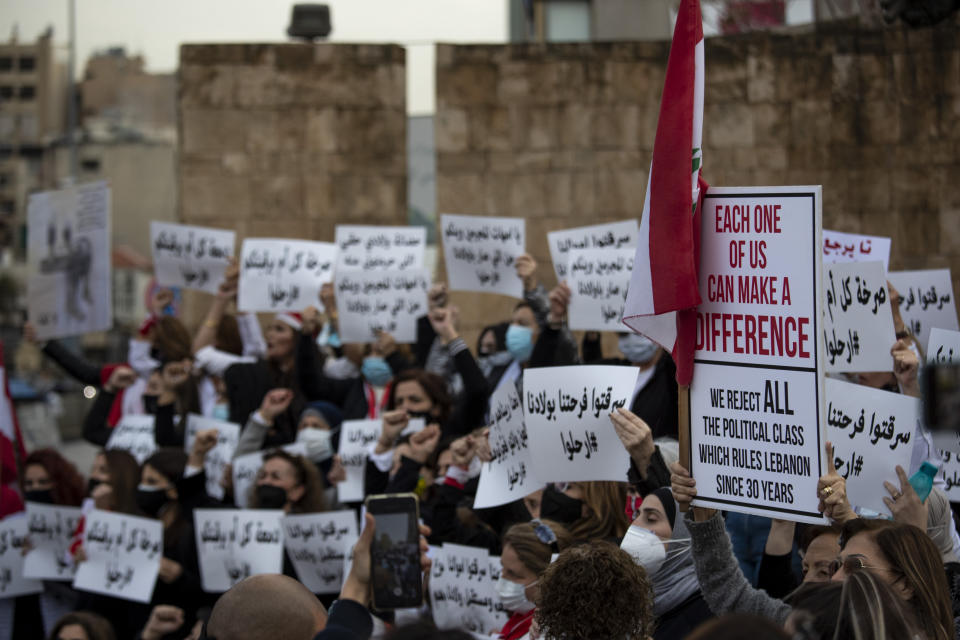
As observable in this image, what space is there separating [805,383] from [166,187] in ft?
193

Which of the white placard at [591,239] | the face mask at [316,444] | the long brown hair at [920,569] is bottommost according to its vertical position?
the face mask at [316,444]

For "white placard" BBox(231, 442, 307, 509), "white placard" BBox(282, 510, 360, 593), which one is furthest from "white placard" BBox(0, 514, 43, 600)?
"white placard" BBox(282, 510, 360, 593)

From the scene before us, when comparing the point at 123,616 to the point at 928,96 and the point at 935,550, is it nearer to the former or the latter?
the point at 935,550

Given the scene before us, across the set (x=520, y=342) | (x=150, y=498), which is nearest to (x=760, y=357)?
(x=520, y=342)

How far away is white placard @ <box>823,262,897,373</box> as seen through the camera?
16.3 ft

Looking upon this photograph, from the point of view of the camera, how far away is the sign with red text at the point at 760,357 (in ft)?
11.0

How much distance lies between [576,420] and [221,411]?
3.62 m

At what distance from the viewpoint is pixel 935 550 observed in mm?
3117

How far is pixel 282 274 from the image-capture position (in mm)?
7727

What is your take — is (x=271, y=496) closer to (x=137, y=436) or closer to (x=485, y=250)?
(x=137, y=436)

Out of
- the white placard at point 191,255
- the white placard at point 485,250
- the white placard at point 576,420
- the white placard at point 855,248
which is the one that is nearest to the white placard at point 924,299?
the white placard at point 855,248

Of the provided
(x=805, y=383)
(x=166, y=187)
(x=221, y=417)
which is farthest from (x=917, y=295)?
(x=166, y=187)

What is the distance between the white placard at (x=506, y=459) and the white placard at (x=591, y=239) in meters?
2.15

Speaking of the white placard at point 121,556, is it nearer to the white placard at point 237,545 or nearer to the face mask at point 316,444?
the white placard at point 237,545
